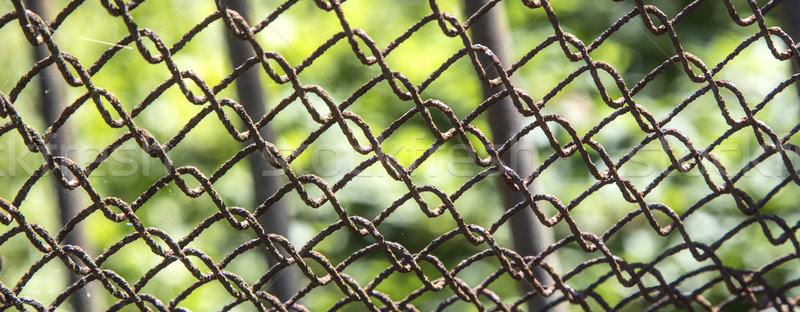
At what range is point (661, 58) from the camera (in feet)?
5.65

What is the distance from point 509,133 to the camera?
88 centimetres

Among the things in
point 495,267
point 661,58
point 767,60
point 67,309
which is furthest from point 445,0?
point 67,309

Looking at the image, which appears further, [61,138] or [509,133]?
[61,138]

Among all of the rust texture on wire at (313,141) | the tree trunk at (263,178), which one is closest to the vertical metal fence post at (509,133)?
the rust texture on wire at (313,141)

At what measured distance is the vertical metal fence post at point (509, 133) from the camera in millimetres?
867

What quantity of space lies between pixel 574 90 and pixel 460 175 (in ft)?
1.21

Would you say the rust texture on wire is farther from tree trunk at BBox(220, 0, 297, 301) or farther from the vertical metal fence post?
tree trunk at BBox(220, 0, 297, 301)

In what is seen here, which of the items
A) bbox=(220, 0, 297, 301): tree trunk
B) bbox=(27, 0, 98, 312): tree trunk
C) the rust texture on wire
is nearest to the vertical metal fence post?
the rust texture on wire

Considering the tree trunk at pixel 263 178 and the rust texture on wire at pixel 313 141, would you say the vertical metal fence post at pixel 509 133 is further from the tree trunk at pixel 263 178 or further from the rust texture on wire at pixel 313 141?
the tree trunk at pixel 263 178

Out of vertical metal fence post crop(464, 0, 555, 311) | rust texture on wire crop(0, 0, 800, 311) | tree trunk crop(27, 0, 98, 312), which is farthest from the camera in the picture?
tree trunk crop(27, 0, 98, 312)

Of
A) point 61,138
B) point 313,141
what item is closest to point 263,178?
point 61,138

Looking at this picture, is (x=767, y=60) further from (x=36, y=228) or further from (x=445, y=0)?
(x=36, y=228)

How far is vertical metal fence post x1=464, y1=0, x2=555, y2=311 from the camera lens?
867 millimetres

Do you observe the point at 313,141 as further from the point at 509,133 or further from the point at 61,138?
the point at 61,138
